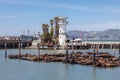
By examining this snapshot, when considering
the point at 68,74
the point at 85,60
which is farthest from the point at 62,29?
the point at 68,74

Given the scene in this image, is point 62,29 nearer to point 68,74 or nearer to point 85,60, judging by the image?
point 85,60

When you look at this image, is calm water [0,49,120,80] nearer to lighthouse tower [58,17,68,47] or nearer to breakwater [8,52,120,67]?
breakwater [8,52,120,67]

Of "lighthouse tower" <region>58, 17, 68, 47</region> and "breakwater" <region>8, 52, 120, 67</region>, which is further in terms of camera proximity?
"lighthouse tower" <region>58, 17, 68, 47</region>

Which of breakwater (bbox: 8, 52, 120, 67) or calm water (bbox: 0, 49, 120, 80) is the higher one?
breakwater (bbox: 8, 52, 120, 67)

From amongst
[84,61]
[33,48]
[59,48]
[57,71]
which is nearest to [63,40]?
[59,48]

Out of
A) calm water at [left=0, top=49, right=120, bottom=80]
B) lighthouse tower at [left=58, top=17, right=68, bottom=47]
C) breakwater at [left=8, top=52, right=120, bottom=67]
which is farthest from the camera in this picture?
lighthouse tower at [left=58, top=17, right=68, bottom=47]

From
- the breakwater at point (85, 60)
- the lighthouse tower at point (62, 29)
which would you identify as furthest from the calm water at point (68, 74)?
the lighthouse tower at point (62, 29)

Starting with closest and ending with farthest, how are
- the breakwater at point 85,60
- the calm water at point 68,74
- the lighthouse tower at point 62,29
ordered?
the calm water at point 68,74
the breakwater at point 85,60
the lighthouse tower at point 62,29

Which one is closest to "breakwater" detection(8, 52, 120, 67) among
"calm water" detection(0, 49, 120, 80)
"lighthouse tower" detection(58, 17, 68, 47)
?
"calm water" detection(0, 49, 120, 80)

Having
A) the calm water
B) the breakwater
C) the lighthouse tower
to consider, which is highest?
the lighthouse tower

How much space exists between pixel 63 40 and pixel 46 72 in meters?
68.2

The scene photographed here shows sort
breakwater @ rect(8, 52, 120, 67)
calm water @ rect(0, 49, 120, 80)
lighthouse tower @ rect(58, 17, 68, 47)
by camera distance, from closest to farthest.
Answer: calm water @ rect(0, 49, 120, 80) < breakwater @ rect(8, 52, 120, 67) < lighthouse tower @ rect(58, 17, 68, 47)

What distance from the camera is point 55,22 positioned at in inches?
5837

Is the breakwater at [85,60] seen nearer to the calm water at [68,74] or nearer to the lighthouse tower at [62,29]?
the calm water at [68,74]
